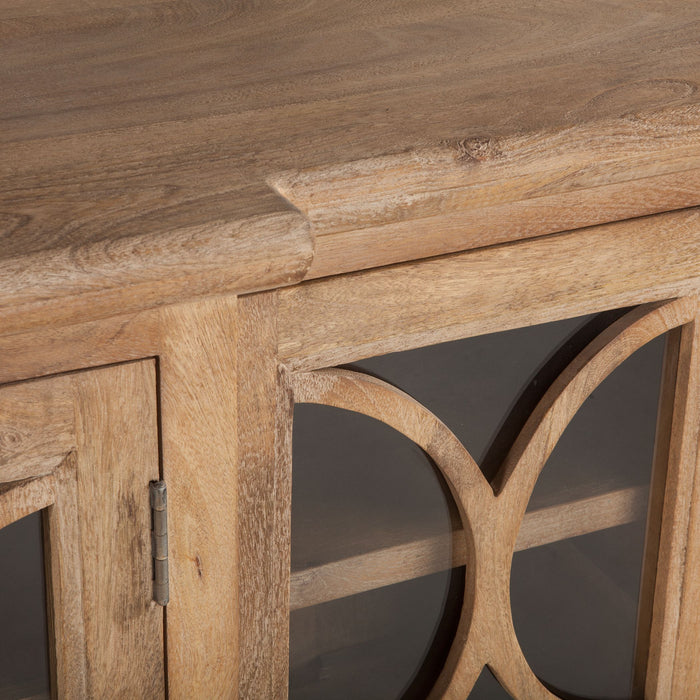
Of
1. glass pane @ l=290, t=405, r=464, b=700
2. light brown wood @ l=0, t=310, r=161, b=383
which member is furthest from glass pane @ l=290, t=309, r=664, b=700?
light brown wood @ l=0, t=310, r=161, b=383

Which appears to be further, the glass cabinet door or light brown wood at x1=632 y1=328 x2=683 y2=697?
light brown wood at x1=632 y1=328 x2=683 y2=697

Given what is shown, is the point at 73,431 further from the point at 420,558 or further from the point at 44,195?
the point at 420,558

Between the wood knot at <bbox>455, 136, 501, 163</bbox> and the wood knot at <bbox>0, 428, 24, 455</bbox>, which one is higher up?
the wood knot at <bbox>455, 136, 501, 163</bbox>

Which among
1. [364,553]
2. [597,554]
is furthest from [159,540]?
[597,554]

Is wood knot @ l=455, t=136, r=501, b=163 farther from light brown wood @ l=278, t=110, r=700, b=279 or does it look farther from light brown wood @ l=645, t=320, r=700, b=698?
light brown wood @ l=645, t=320, r=700, b=698

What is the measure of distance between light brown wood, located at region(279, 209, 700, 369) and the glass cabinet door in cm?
9

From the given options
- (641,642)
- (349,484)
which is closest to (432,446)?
(349,484)

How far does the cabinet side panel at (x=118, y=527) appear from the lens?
1.50ft

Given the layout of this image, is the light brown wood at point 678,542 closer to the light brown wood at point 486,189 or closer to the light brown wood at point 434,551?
the light brown wood at point 434,551

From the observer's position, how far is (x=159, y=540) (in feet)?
1.61

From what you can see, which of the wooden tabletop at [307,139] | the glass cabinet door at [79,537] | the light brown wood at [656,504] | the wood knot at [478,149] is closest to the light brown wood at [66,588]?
the glass cabinet door at [79,537]

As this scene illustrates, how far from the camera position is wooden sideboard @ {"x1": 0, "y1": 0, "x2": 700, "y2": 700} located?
0.44 metres

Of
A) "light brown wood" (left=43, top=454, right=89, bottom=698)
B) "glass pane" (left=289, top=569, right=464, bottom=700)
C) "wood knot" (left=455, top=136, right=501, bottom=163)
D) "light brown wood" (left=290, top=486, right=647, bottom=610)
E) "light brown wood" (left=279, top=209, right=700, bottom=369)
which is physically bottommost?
"glass pane" (left=289, top=569, right=464, bottom=700)

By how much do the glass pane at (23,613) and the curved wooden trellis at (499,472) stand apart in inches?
6.7
